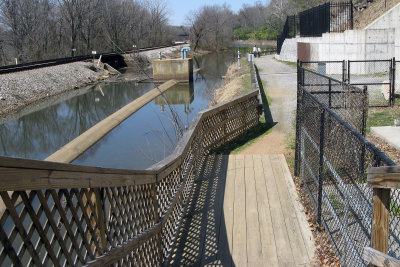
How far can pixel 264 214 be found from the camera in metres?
6.35

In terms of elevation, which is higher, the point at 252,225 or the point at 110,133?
the point at 252,225

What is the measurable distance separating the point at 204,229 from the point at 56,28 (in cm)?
6008

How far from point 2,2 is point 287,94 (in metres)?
44.6

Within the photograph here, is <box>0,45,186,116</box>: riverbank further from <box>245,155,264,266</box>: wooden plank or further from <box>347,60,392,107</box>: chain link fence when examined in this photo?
<box>245,155,264,266</box>: wooden plank

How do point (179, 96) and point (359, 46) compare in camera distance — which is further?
Answer: point (179, 96)

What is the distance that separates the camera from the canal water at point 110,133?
1505 centimetres

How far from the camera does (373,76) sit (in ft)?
65.3

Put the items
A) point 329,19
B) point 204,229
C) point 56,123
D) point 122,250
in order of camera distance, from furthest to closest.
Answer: point 329,19, point 56,123, point 204,229, point 122,250

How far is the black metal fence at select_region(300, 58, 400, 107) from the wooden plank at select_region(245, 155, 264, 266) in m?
3.48

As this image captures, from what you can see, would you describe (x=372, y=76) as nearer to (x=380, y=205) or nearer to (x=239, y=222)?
(x=239, y=222)

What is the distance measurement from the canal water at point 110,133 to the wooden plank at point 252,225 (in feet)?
11.7

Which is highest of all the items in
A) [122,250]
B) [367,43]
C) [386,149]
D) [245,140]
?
[367,43]

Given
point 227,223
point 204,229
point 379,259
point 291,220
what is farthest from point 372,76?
point 379,259

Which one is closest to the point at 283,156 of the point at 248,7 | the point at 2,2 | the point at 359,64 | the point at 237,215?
the point at 237,215
